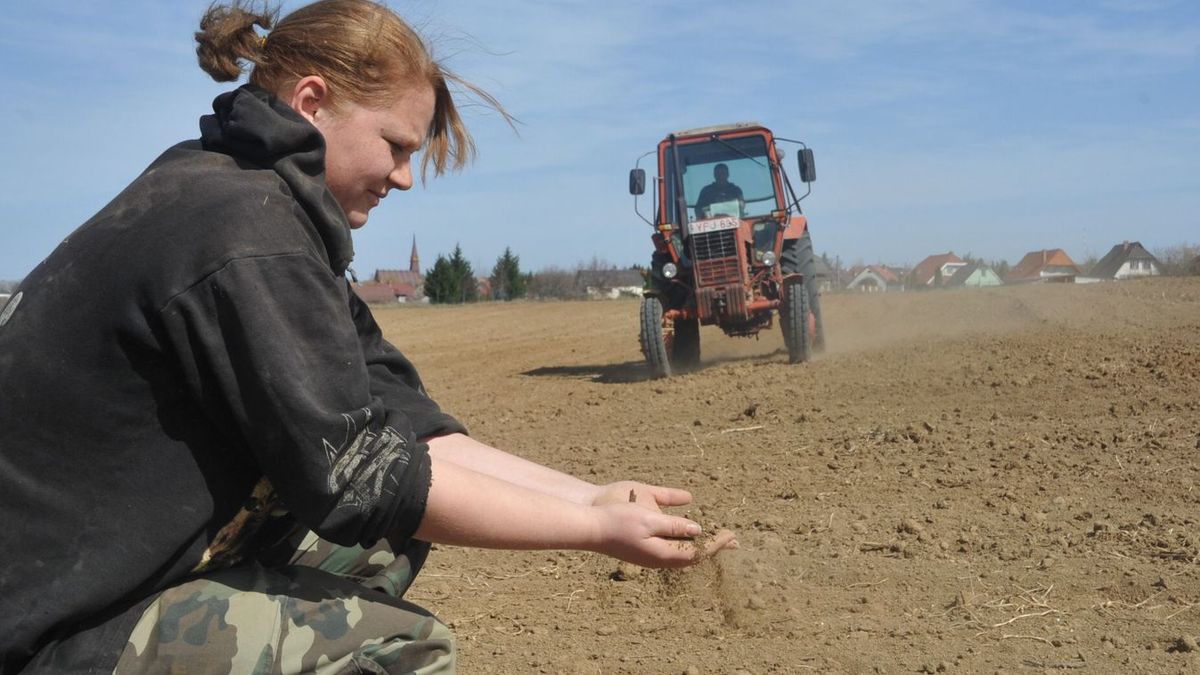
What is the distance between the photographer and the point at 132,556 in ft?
6.35

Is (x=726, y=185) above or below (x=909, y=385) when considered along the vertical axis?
above

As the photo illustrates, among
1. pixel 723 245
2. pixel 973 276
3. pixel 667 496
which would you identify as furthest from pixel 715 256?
pixel 973 276

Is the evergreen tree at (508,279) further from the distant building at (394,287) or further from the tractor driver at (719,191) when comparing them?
the tractor driver at (719,191)

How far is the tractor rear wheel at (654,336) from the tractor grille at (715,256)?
0.53 m

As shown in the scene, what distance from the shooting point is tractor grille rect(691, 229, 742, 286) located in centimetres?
1194

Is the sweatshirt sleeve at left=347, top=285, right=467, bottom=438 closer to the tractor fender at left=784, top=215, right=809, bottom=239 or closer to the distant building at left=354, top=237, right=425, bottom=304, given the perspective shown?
the tractor fender at left=784, top=215, right=809, bottom=239

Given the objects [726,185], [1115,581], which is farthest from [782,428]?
[726,185]

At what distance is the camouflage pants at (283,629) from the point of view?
197cm

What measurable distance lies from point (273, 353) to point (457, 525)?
43 centimetres

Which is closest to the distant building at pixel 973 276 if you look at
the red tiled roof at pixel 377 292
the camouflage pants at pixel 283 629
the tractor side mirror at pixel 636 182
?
the tractor side mirror at pixel 636 182

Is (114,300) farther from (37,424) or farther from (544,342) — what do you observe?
(544,342)

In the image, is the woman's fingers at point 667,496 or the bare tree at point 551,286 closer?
the woman's fingers at point 667,496

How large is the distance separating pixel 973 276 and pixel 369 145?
43.3m

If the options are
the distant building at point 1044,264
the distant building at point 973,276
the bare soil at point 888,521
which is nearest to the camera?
the bare soil at point 888,521
